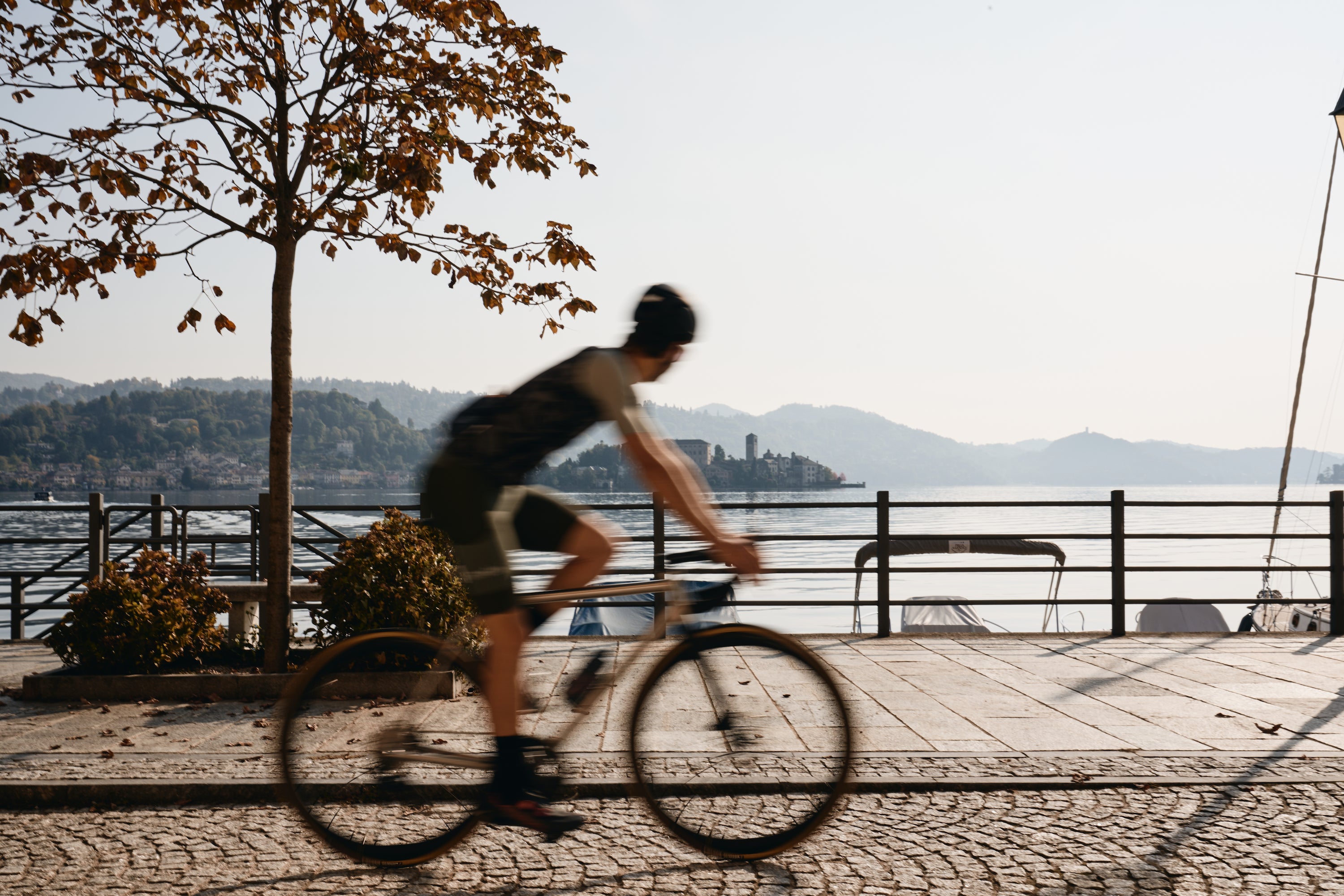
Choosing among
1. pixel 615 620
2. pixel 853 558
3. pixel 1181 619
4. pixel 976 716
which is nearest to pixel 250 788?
pixel 976 716

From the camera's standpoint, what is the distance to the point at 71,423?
40.7 meters

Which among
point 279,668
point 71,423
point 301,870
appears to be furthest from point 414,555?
point 71,423

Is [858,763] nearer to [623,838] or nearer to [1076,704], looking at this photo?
[623,838]

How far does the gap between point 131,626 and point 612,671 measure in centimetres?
444

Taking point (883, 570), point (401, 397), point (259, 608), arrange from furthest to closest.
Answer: point (401, 397)
point (883, 570)
point (259, 608)

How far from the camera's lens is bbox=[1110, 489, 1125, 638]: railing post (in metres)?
8.88

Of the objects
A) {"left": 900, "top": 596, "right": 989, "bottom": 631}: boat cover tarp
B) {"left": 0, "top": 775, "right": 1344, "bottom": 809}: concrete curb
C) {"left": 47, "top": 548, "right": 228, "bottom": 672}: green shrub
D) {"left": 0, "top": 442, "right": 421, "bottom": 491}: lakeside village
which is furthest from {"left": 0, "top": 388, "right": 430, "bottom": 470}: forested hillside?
{"left": 0, "top": 775, "right": 1344, "bottom": 809}: concrete curb

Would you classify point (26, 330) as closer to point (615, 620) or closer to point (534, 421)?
point (534, 421)

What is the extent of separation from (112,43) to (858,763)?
6042mm

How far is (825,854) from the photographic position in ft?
10.6

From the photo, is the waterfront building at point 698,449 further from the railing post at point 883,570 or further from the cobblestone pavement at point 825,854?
the cobblestone pavement at point 825,854

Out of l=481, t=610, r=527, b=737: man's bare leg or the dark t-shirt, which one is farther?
l=481, t=610, r=527, b=737: man's bare leg

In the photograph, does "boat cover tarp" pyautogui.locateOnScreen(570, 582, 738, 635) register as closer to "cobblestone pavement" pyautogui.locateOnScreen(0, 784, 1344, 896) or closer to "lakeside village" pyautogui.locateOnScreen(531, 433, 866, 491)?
"lakeside village" pyautogui.locateOnScreen(531, 433, 866, 491)

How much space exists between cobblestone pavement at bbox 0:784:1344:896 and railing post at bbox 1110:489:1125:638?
17.0ft
